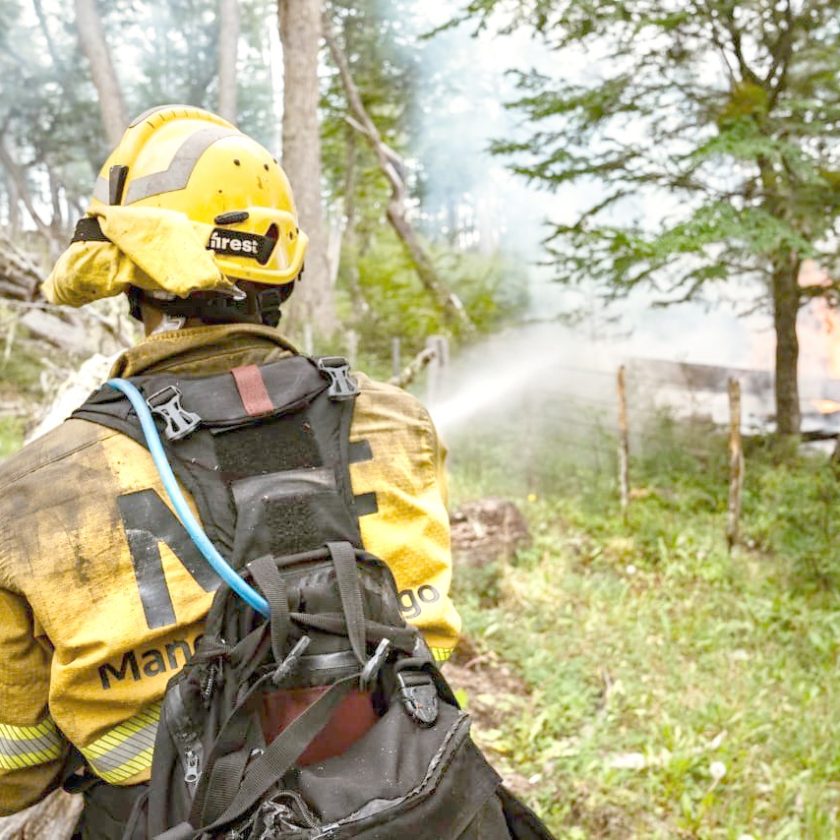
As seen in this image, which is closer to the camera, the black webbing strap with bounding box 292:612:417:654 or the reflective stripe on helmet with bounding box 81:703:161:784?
the black webbing strap with bounding box 292:612:417:654

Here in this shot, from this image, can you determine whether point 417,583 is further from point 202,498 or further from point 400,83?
point 400,83

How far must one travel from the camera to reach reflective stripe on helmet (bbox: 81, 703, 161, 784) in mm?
1656

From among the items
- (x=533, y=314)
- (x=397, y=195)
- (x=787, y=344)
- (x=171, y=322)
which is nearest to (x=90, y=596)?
(x=171, y=322)

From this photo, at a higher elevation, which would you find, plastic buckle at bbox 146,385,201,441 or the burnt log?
plastic buckle at bbox 146,385,201,441

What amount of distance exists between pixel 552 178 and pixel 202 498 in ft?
26.9

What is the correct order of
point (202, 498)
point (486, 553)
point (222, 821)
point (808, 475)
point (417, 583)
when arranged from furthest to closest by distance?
point (808, 475) → point (486, 553) → point (417, 583) → point (202, 498) → point (222, 821)

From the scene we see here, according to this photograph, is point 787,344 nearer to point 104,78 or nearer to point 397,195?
point 397,195

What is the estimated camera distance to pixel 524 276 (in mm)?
18922

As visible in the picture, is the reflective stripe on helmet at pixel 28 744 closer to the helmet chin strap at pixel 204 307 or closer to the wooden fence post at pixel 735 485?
the helmet chin strap at pixel 204 307

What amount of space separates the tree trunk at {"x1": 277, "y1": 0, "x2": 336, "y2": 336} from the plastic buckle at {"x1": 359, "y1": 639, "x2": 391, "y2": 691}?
379 inches

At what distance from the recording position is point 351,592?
155 cm

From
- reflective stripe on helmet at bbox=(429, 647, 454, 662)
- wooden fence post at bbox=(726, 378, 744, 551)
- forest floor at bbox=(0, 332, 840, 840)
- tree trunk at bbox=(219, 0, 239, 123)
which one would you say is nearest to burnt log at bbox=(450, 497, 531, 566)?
forest floor at bbox=(0, 332, 840, 840)

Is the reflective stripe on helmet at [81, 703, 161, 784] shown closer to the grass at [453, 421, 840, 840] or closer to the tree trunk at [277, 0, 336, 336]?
the grass at [453, 421, 840, 840]

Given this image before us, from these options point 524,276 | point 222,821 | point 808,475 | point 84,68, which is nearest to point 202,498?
Result: point 222,821
